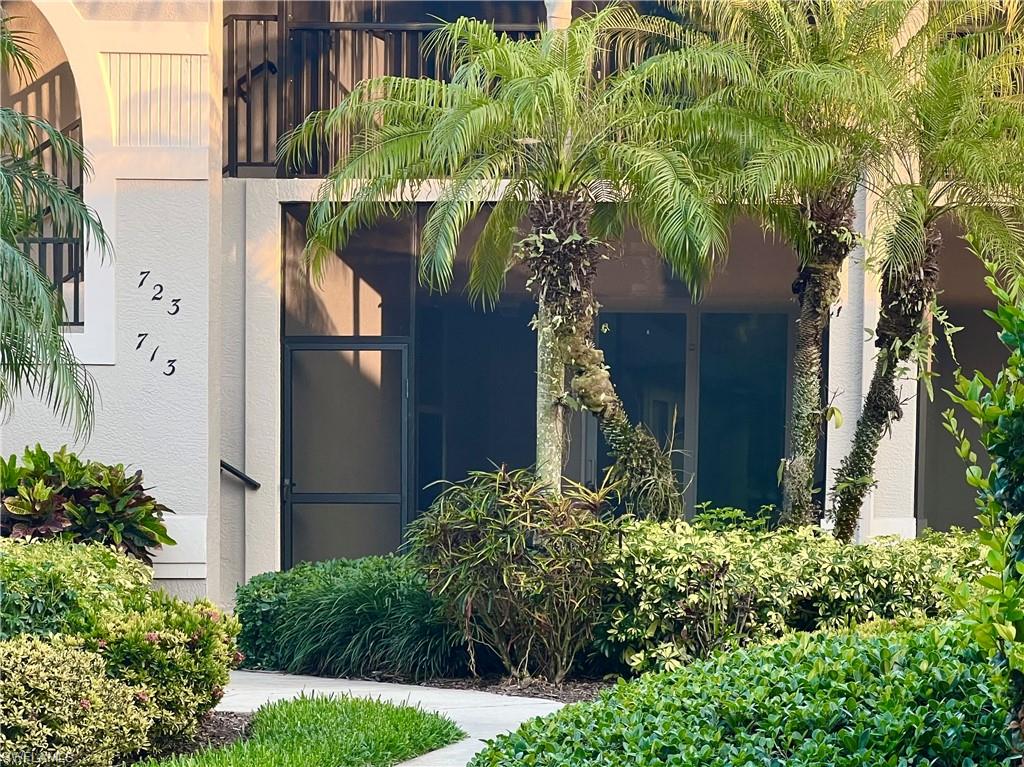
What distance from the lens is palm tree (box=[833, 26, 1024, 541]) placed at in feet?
27.1

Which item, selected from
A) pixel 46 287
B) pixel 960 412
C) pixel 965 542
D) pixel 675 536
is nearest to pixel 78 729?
pixel 46 287

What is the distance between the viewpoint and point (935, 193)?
351 inches

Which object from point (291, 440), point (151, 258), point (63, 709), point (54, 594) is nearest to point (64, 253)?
point (151, 258)

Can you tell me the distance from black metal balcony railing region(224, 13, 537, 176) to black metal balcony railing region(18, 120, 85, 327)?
1.53 meters

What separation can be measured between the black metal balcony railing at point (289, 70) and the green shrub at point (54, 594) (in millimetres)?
5846

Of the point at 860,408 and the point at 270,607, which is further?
the point at 860,408

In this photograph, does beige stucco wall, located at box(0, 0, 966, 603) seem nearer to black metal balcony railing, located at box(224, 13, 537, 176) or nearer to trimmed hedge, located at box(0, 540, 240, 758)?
black metal balcony railing, located at box(224, 13, 537, 176)

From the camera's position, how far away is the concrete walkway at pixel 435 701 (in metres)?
5.99

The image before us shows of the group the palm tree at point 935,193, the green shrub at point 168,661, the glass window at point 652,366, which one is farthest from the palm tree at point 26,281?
the glass window at point 652,366

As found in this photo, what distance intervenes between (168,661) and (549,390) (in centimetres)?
371

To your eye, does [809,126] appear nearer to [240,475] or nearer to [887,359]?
[887,359]

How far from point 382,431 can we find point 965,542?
5.52 meters

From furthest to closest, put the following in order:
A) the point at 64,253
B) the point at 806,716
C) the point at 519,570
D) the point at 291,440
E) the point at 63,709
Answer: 1. the point at 291,440
2. the point at 64,253
3. the point at 519,570
4. the point at 63,709
5. the point at 806,716

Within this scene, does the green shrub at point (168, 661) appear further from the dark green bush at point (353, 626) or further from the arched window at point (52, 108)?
the arched window at point (52, 108)
